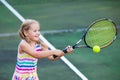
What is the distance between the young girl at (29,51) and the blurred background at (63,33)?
2.35 metres

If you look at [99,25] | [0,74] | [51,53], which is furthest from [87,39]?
[0,74]

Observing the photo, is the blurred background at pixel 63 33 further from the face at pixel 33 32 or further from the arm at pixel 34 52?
the face at pixel 33 32

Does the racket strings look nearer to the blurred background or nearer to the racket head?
the racket head

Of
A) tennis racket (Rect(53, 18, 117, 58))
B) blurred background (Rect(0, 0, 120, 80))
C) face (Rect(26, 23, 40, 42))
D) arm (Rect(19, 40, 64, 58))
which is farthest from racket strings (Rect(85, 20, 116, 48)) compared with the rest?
blurred background (Rect(0, 0, 120, 80))

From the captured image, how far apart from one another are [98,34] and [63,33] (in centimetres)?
456

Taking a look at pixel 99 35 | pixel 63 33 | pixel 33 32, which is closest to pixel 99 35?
pixel 99 35

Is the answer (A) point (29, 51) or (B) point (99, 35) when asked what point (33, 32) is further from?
(B) point (99, 35)

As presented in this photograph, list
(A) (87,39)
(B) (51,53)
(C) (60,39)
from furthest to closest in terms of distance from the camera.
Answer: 1. (C) (60,39)
2. (A) (87,39)
3. (B) (51,53)

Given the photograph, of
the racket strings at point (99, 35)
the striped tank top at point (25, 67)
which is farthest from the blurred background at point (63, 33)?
the striped tank top at point (25, 67)

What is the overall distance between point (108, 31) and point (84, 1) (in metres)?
8.34

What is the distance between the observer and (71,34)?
11.5 metres

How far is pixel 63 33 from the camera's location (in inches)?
457

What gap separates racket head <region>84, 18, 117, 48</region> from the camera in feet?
21.4

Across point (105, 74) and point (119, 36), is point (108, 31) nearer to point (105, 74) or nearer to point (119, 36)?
point (105, 74)
